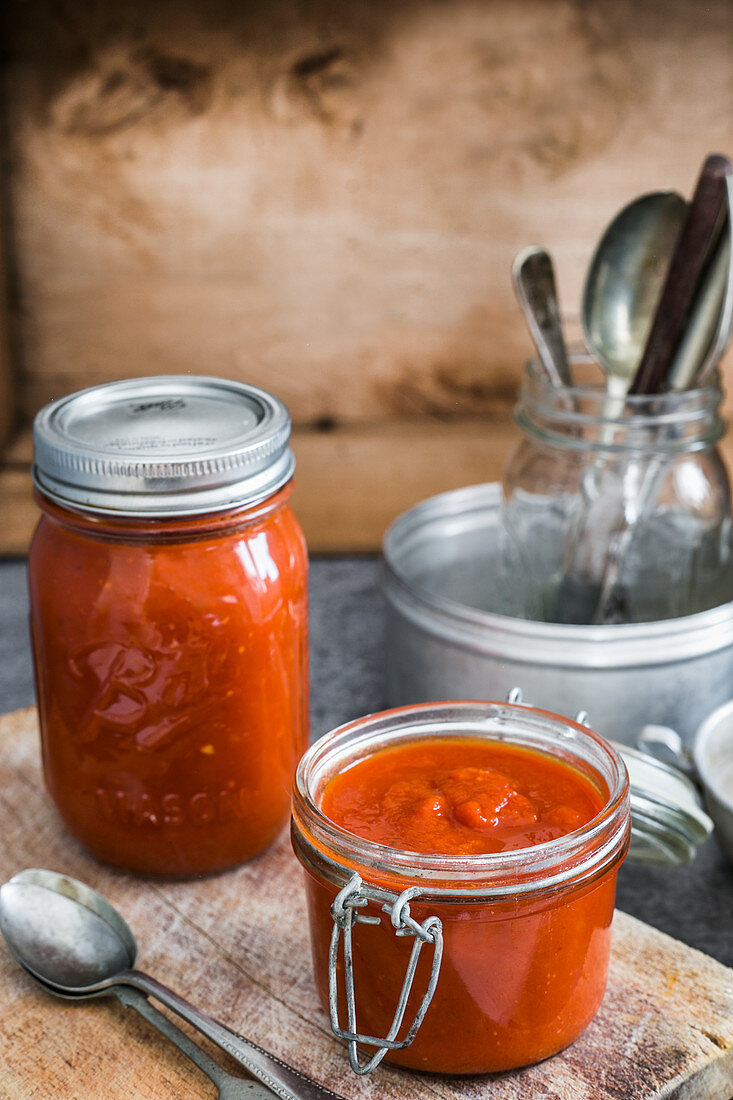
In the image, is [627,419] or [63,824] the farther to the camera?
[627,419]

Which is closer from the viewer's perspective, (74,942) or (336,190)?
(74,942)

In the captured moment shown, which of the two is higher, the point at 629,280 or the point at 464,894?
the point at 629,280

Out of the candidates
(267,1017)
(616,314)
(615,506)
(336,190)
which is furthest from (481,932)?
(336,190)

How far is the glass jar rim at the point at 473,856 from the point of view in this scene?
0.48m

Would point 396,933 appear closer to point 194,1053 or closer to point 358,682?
point 194,1053

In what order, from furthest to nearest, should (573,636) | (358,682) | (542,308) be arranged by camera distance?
(358,682), (542,308), (573,636)

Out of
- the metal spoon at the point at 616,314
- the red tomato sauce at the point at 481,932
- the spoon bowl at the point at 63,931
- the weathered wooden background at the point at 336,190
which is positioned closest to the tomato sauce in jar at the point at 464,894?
the red tomato sauce at the point at 481,932

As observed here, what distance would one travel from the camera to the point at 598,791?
552 mm

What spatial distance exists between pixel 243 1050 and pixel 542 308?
0.53m

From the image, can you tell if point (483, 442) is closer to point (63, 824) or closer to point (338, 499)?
point (338, 499)

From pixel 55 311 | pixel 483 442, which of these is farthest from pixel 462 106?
pixel 55 311

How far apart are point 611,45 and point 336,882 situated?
851 millimetres

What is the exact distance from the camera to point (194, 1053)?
0.52 m

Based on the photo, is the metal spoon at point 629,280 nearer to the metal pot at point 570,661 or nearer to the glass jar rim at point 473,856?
the metal pot at point 570,661
